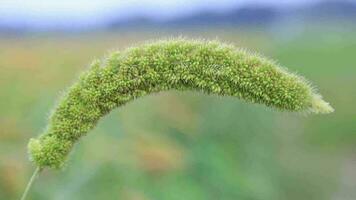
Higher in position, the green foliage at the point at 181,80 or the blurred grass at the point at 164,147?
the green foliage at the point at 181,80

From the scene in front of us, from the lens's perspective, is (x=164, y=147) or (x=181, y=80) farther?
(x=164, y=147)

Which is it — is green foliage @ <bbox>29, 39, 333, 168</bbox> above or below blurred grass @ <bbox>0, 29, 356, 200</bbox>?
above

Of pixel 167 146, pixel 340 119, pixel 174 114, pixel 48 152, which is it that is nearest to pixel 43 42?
pixel 174 114

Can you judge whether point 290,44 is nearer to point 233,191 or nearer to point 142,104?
point 142,104

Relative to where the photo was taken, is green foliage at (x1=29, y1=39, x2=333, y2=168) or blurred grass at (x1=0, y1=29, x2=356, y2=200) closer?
green foliage at (x1=29, y1=39, x2=333, y2=168)

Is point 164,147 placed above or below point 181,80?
below
